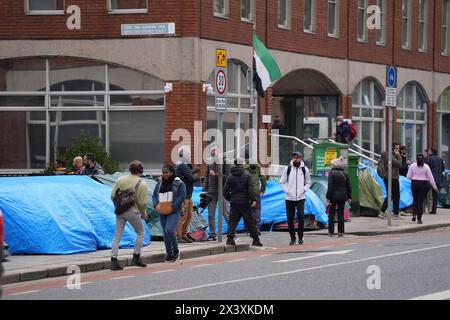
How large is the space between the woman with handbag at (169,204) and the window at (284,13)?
16.6 meters

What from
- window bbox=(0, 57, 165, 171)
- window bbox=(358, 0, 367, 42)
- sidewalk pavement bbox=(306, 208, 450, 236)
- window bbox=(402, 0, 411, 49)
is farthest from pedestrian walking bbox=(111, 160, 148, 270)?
window bbox=(402, 0, 411, 49)

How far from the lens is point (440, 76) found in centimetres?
4559

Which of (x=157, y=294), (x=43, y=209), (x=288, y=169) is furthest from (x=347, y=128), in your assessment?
(x=157, y=294)

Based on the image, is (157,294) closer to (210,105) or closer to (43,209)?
(43,209)

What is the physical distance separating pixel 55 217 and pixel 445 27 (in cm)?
3066

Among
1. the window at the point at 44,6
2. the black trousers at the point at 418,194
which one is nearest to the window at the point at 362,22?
the black trousers at the point at 418,194

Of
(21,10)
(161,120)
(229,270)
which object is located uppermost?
(21,10)

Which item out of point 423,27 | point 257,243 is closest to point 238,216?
point 257,243

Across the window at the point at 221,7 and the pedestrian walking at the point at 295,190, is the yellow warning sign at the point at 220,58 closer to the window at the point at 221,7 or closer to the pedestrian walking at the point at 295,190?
the pedestrian walking at the point at 295,190

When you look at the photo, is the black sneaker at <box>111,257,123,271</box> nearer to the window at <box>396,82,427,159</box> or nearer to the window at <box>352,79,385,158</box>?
the window at <box>352,79,385,158</box>

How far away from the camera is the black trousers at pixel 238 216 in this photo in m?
20.9

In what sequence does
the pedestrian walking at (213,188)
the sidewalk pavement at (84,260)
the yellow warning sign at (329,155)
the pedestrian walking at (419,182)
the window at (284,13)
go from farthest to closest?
the window at (284,13) → the yellow warning sign at (329,155) → the pedestrian walking at (419,182) → the pedestrian walking at (213,188) → the sidewalk pavement at (84,260)

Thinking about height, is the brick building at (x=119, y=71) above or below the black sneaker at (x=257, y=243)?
above
